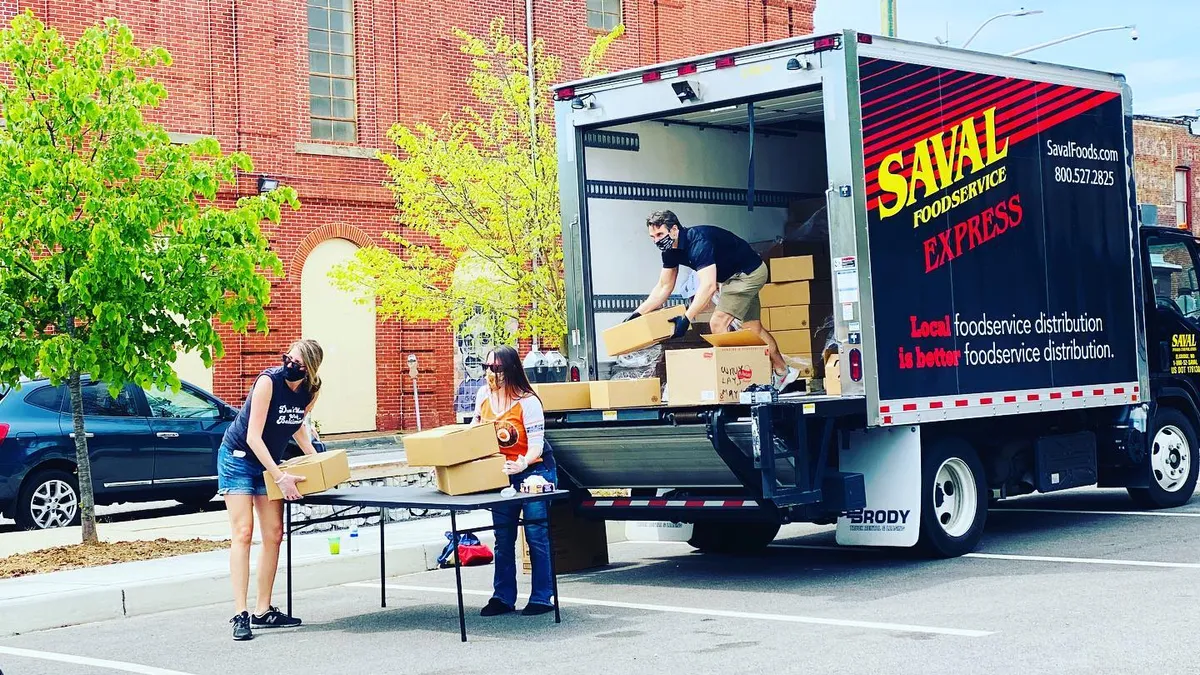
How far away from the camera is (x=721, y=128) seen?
1238 centimetres

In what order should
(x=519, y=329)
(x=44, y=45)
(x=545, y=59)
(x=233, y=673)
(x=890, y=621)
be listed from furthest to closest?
(x=545, y=59) → (x=519, y=329) → (x=44, y=45) → (x=890, y=621) → (x=233, y=673)

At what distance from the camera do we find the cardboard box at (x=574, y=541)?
37.2 ft

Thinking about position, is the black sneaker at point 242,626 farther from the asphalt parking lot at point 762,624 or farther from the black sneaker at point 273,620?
the black sneaker at point 273,620

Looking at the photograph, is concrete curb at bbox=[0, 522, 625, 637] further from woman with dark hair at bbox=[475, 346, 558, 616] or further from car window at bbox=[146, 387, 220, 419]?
car window at bbox=[146, 387, 220, 419]

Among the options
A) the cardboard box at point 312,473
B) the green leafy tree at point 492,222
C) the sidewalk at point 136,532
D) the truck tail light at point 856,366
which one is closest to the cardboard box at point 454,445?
the cardboard box at point 312,473

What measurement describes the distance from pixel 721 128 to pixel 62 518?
7.51 meters

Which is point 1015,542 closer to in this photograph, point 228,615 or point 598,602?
point 598,602

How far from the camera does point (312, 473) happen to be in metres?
9.03

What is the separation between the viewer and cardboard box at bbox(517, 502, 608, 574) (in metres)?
11.3

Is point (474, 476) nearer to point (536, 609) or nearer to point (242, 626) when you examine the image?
point (536, 609)

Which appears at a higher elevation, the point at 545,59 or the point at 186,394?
the point at 545,59

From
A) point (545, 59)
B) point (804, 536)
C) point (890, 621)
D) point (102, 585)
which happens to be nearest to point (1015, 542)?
point (804, 536)

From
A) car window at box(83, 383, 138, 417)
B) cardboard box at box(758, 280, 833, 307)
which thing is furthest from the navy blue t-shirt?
car window at box(83, 383, 138, 417)

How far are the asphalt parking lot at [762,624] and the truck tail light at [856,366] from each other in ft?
4.38
